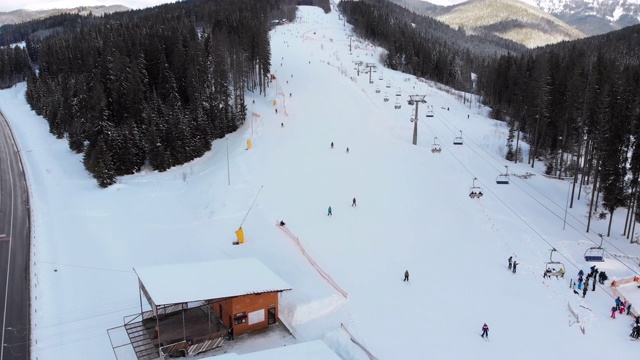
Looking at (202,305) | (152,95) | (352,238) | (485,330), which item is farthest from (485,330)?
(152,95)

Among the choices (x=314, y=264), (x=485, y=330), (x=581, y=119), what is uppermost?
(x=581, y=119)

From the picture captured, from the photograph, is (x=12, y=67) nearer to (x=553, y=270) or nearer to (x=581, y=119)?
(x=581, y=119)

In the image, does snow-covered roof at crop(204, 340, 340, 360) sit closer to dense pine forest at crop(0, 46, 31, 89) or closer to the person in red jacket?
the person in red jacket

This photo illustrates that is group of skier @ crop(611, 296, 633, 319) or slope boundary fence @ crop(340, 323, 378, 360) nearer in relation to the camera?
slope boundary fence @ crop(340, 323, 378, 360)

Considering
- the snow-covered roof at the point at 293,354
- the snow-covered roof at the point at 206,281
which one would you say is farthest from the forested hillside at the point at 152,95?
the snow-covered roof at the point at 293,354

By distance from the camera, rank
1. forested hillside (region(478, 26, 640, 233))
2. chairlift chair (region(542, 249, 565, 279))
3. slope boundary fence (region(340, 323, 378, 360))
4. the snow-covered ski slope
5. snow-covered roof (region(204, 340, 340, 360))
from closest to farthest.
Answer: snow-covered roof (region(204, 340, 340, 360)) < slope boundary fence (region(340, 323, 378, 360)) < the snow-covered ski slope < chairlift chair (region(542, 249, 565, 279)) < forested hillside (region(478, 26, 640, 233))

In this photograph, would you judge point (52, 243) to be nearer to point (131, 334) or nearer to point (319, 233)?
point (131, 334)

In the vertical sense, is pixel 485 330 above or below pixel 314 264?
above

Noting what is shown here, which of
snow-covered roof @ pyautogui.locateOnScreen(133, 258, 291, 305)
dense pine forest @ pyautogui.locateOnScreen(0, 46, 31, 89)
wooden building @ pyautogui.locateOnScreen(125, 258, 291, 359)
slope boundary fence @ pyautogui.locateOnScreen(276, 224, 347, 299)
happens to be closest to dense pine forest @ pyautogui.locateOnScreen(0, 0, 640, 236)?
slope boundary fence @ pyautogui.locateOnScreen(276, 224, 347, 299)
